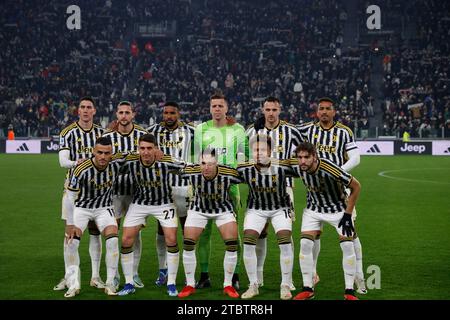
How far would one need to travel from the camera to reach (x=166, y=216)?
8.45 meters

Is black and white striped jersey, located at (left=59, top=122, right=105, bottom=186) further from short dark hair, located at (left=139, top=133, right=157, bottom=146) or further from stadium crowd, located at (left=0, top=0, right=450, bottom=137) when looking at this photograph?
stadium crowd, located at (left=0, top=0, right=450, bottom=137)

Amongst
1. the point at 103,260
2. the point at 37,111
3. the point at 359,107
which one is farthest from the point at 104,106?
the point at 103,260

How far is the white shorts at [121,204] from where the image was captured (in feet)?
29.1

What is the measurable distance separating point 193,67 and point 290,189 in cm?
3233

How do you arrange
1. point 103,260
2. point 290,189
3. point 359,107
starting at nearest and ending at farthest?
point 290,189 < point 103,260 < point 359,107

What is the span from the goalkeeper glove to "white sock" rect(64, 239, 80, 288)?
10.1ft

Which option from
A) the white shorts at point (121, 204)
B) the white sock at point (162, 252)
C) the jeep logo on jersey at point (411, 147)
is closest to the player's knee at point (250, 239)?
the white sock at point (162, 252)

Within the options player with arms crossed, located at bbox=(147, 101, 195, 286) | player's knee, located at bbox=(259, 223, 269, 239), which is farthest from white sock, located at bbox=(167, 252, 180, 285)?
player's knee, located at bbox=(259, 223, 269, 239)

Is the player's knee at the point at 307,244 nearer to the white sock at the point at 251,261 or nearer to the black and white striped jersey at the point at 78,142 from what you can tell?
the white sock at the point at 251,261

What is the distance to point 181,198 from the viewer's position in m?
8.84

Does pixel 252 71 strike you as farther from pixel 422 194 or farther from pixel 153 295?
pixel 153 295

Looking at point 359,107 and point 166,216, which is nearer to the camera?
point 166,216

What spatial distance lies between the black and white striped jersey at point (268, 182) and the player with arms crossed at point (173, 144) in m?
0.92

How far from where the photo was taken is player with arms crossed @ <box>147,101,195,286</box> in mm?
8805
